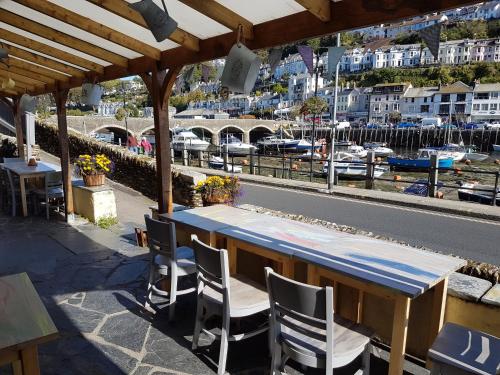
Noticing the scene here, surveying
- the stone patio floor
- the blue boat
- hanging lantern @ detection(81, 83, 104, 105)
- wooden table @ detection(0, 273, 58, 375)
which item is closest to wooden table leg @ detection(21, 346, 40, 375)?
wooden table @ detection(0, 273, 58, 375)

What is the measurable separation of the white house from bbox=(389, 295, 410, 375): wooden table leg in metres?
67.9

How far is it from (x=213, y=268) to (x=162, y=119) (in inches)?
86.8

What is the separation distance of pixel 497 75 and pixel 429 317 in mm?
79824

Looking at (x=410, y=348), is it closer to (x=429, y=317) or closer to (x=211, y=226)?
(x=429, y=317)

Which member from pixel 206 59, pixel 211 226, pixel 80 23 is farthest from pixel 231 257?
pixel 80 23

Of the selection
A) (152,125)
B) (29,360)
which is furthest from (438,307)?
(152,125)

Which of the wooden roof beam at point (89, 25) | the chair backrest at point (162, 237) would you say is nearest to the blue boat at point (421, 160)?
the wooden roof beam at point (89, 25)

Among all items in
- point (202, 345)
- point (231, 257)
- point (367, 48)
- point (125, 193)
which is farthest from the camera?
point (125, 193)

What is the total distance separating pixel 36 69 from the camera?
5.54 m

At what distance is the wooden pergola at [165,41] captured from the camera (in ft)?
7.65

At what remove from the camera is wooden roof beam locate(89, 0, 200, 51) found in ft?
9.33

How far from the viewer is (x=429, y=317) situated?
2.61m

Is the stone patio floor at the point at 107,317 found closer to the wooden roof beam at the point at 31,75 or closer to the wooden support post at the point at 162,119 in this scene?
the wooden support post at the point at 162,119

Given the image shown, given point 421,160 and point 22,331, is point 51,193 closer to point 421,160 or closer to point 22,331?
point 22,331
